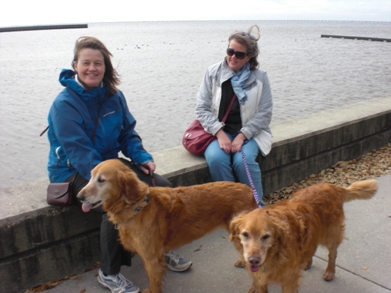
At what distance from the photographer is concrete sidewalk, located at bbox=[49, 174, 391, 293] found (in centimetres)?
377

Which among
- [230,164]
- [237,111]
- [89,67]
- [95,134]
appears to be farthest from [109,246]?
[237,111]

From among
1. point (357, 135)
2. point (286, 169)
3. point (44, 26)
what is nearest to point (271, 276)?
point (286, 169)

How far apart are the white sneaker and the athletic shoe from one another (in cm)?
42

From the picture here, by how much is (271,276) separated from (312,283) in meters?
0.86

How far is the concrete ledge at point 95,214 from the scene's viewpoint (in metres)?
3.67

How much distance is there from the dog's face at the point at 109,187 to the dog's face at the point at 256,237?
38.4 inches

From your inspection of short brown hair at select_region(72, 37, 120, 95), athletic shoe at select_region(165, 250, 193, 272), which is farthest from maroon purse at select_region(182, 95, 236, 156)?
athletic shoe at select_region(165, 250, 193, 272)

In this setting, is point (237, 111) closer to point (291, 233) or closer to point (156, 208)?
point (156, 208)

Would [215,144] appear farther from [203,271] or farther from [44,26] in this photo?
[44,26]

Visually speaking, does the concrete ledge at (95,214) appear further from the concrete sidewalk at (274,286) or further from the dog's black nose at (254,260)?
the dog's black nose at (254,260)

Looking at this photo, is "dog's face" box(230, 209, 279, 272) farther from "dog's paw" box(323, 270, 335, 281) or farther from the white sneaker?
the white sneaker

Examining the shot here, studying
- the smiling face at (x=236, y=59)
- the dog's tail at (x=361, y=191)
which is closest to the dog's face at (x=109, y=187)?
the dog's tail at (x=361, y=191)

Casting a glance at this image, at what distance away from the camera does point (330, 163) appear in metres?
6.76

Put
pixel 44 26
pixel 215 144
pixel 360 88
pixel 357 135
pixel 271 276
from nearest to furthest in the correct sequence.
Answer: pixel 271 276 < pixel 215 144 < pixel 357 135 < pixel 360 88 < pixel 44 26
